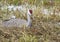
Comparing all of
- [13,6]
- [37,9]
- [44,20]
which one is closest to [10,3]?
[13,6]

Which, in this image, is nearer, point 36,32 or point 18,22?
point 36,32

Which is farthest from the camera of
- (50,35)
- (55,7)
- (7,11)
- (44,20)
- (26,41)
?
(55,7)

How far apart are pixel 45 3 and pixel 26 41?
3.57 metres

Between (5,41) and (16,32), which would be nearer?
(5,41)

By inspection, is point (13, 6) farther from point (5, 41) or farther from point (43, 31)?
point (5, 41)

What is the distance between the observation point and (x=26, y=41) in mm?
6520

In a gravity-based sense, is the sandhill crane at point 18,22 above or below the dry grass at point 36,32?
above

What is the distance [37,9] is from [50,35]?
1.93 m

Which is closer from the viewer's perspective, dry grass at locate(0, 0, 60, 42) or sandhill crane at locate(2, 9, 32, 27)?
dry grass at locate(0, 0, 60, 42)

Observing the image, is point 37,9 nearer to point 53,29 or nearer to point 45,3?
point 45,3

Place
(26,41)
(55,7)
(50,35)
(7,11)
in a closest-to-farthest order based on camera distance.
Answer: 1. (26,41)
2. (50,35)
3. (7,11)
4. (55,7)

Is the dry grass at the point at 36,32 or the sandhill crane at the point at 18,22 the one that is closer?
the dry grass at the point at 36,32

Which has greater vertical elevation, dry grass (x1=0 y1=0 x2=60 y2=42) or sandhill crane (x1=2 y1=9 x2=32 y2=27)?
sandhill crane (x1=2 y1=9 x2=32 y2=27)

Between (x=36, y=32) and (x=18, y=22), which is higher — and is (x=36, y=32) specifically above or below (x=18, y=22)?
below
